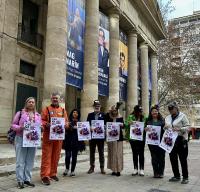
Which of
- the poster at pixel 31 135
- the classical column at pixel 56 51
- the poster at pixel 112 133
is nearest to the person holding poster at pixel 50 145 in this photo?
the poster at pixel 31 135

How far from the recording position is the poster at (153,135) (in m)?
8.30

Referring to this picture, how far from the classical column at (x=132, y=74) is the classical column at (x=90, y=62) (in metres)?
8.13

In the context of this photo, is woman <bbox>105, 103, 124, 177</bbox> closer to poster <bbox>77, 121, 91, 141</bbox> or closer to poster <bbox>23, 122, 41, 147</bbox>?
poster <bbox>77, 121, 91, 141</bbox>

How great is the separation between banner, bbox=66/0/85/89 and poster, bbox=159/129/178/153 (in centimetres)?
950

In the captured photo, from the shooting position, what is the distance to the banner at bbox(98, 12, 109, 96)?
2053cm

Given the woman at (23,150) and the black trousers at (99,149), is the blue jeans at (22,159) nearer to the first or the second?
the woman at (23,150)

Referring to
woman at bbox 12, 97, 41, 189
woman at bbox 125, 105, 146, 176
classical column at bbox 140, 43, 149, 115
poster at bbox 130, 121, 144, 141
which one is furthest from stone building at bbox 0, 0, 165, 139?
woman at bbox 12, 97, 41, 189

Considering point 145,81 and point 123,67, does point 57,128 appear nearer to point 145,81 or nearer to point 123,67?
point 123,67

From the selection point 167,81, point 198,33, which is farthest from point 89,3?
point 198,33

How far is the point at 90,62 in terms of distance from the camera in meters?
18.7

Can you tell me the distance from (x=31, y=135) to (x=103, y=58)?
14.6 meters

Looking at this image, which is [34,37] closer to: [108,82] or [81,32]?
[81,32]

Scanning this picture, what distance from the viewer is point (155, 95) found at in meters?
33.5

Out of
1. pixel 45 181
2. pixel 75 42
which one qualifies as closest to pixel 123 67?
pixel 75 42
